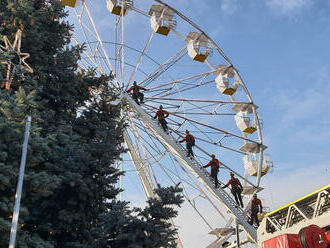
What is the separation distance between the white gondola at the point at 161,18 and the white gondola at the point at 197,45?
3.35 ft

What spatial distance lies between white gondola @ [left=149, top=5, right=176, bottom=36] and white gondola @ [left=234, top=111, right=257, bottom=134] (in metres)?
5.24

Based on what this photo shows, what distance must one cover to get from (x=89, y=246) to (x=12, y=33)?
15.8ft

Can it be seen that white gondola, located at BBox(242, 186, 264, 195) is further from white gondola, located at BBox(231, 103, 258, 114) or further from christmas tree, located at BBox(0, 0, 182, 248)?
christmas tree, located at BBox(0, 0, 182, 248)

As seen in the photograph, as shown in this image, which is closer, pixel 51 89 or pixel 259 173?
pixel 51 89

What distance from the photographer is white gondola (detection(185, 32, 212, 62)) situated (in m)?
17.6

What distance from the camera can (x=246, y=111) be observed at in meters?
18.8

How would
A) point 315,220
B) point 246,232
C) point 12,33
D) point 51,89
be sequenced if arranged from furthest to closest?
point 246,232, point 51,89, point 12,33, point 315,220

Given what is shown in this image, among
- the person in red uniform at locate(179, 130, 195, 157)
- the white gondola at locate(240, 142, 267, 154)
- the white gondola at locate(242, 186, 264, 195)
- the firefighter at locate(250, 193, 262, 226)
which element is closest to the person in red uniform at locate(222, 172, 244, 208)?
the firefighter at locate(250, 193, 262, 226)

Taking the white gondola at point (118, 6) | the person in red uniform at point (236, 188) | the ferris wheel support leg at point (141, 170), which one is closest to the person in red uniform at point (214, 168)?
the person in red uniform at point (236, 188)

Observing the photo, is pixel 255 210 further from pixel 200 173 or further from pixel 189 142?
pixel 189 142

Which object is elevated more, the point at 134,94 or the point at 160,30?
the point at 160,30

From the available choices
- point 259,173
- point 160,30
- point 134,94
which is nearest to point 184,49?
point 160,30

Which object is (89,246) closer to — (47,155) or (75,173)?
(75,173)

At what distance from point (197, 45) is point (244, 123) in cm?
422
